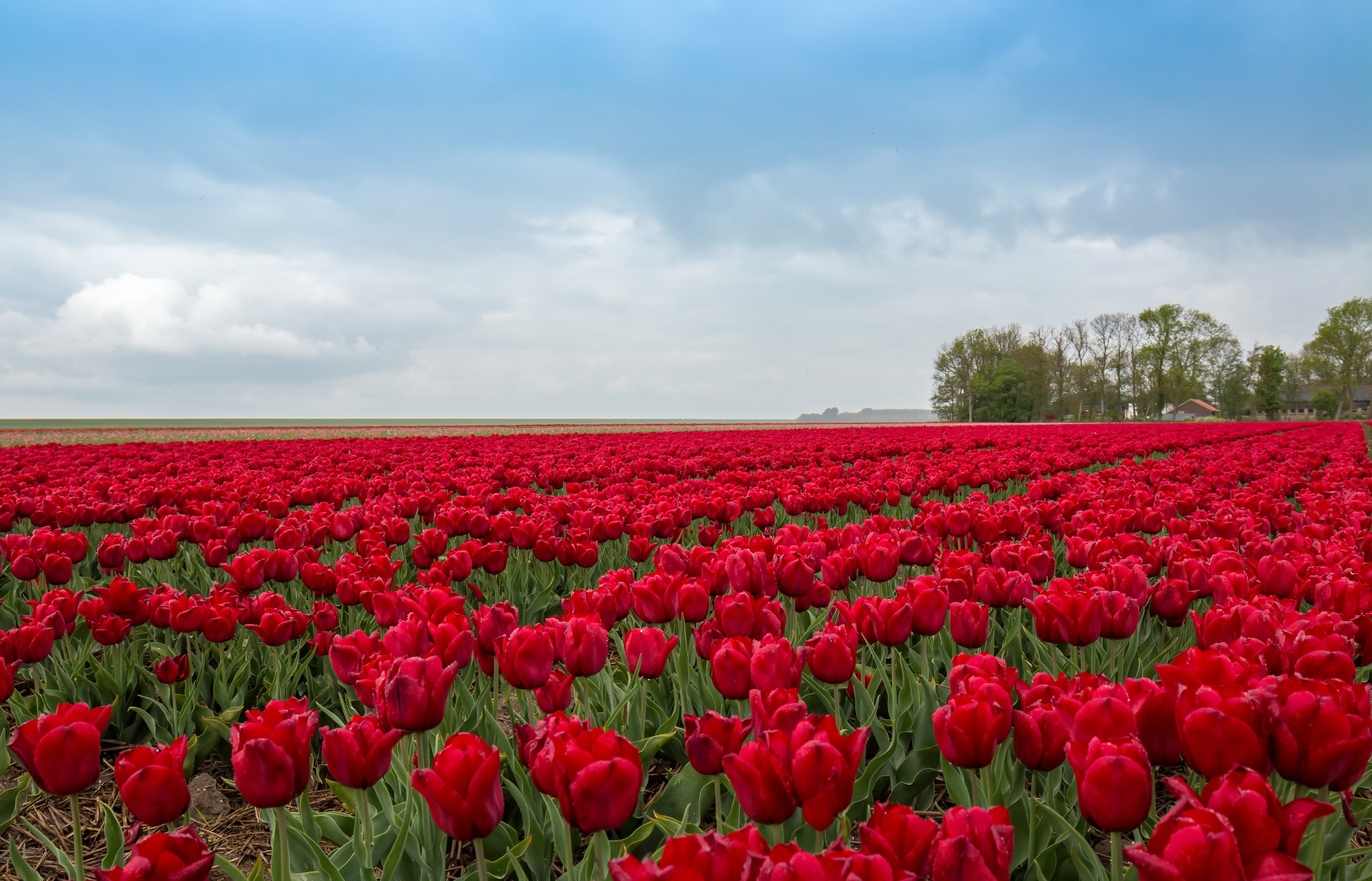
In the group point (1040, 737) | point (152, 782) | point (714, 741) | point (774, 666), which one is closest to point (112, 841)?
point (152, 782)

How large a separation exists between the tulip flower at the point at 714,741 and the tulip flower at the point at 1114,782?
0.63m

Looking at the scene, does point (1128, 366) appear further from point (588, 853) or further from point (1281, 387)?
point (588, 853)

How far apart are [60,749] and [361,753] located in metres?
0.70

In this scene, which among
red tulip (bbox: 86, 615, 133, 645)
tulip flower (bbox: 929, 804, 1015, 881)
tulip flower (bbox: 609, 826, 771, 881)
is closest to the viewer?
tulip flower (bbox: 609, 826, 771, 881)

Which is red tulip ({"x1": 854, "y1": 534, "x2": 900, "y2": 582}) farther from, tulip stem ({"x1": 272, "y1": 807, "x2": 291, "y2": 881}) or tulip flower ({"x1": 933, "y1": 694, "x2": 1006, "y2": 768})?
tulip stem ({"x1": 272, "y1": 807, "x2": 291, "y2": 881})

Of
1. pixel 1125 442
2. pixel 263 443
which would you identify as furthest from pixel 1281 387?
pixel 263 443

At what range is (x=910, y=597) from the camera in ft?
8.28

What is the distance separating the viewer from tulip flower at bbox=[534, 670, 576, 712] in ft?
6.48

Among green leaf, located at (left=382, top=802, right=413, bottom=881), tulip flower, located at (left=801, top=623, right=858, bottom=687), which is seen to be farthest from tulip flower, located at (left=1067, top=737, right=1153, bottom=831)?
green leaf, located at (left=382, top=802, right=413, bottom=881)

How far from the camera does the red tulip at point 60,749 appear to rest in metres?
1.67

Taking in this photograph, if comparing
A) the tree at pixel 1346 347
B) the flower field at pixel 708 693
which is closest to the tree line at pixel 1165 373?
the tree at pixel 1346 347

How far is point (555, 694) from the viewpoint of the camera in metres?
1.98

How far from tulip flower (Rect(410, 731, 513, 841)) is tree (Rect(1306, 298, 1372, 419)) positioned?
82699 mm

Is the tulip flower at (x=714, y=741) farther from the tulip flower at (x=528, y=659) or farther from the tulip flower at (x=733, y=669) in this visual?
the tulip flower at (x=528, y=659)
